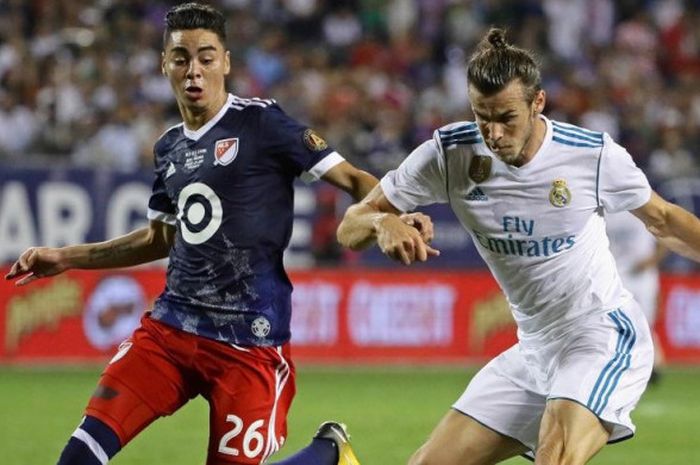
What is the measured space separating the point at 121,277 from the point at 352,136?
3.32 m

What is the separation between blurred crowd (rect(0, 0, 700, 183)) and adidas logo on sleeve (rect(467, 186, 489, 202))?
1015 centimetres

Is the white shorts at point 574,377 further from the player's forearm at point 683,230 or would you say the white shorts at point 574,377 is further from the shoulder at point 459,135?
the shoulder at point 459,135

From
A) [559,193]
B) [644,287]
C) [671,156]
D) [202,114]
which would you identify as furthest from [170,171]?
[671,156]

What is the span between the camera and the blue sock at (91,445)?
5.95 meters

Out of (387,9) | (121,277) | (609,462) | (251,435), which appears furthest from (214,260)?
(387,9)

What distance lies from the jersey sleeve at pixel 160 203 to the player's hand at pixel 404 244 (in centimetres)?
151

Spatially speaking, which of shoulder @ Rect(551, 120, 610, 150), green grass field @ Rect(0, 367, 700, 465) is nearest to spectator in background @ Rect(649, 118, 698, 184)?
green grass field @ Rect(0, 367, 700, 465)

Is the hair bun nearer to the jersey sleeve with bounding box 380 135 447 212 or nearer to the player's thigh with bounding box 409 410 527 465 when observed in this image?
the jersey sleeve with bounding box 380 135 447 212

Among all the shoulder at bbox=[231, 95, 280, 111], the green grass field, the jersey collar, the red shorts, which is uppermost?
the shoulder at bbox=[231, 95, 280, 111]

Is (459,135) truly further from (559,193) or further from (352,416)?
(352,416)

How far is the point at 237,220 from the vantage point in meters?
6.34

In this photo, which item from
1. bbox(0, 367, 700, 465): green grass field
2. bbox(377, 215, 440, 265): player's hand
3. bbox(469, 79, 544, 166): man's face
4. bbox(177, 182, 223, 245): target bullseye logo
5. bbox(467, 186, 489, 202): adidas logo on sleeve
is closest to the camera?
bbox(377, 215, 440, 265): player's hand

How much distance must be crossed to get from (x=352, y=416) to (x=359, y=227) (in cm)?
638

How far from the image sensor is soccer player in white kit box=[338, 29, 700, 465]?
5992 millimetres
